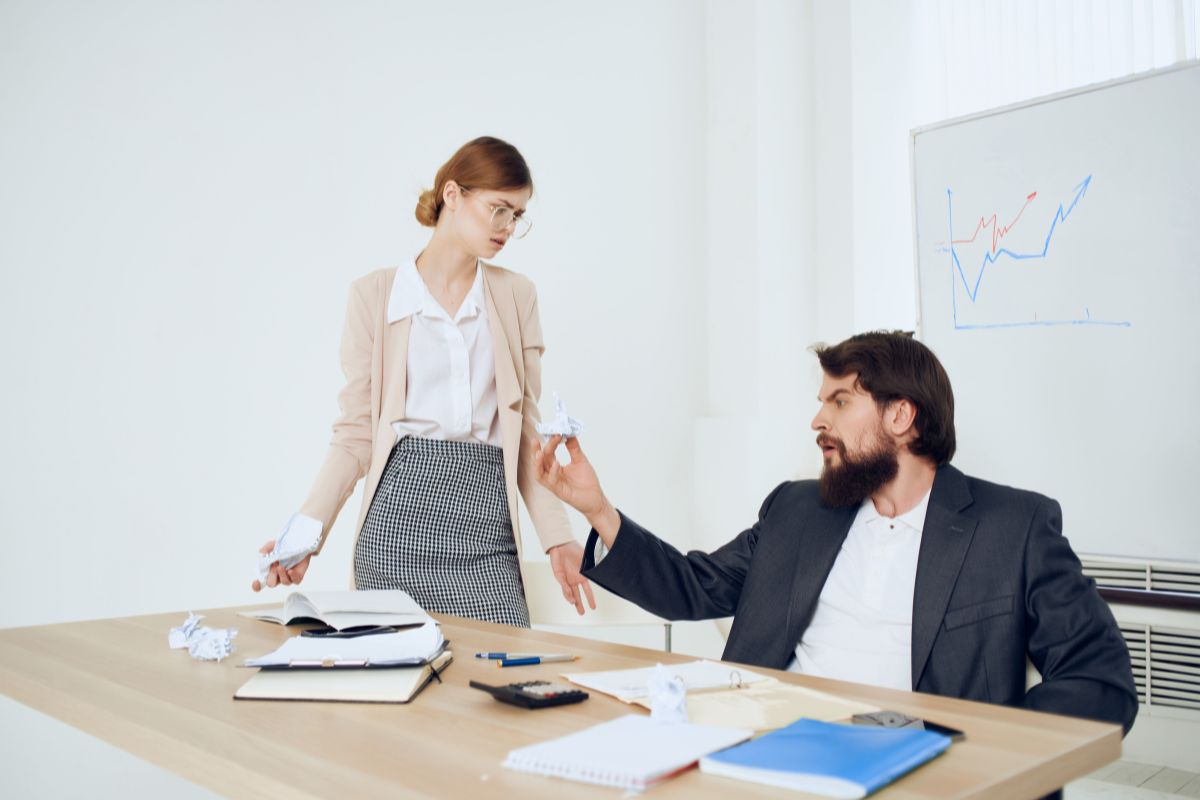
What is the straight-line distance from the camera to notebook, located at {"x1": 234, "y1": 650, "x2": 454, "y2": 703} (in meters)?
1.26

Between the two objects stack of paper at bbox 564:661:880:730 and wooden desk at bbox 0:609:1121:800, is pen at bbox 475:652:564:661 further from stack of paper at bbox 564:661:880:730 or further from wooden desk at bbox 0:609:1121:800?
stack of paper at bbox 564:661:880:730

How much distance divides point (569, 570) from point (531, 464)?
0.86ft

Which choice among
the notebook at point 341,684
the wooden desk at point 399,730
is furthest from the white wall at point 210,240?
the notebook at point 341,684

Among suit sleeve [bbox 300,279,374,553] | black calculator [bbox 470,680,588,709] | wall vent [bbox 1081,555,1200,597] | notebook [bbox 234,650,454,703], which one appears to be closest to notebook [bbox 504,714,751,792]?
black calculator [bbox 470,680,588,709]

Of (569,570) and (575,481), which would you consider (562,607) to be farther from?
(575,481)

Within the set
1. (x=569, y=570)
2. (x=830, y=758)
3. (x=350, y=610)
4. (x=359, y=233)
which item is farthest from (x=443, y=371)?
(x=830, y=758)

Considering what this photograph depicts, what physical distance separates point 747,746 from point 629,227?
3.35 m

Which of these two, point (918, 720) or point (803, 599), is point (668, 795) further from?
point (803, 599)

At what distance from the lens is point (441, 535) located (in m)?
2.09

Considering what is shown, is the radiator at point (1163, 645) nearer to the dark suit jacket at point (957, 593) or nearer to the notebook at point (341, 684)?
the dark suit jacket at point (957, 593)

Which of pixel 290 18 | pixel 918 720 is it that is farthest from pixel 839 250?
pixel 918 720

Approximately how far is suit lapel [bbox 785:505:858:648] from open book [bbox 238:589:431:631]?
0.68 m

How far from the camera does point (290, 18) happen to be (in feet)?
10.4

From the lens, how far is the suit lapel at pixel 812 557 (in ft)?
6.24
